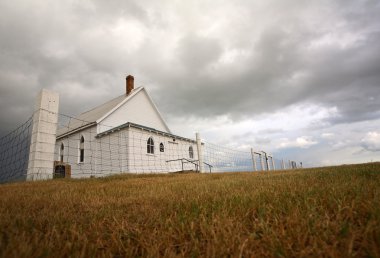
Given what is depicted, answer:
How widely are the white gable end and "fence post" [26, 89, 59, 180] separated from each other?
9.02 m

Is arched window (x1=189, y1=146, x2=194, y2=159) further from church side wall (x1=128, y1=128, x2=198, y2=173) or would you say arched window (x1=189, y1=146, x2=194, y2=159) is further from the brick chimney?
the brick chimney

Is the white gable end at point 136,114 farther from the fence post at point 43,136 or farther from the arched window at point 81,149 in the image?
the fence post at point 43,136

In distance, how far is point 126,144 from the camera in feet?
50.0

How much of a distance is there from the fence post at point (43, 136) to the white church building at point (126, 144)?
217 inches

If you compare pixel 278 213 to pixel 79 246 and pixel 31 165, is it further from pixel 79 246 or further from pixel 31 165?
pixel 31 165

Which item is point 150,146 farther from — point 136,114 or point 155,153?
point 136,114

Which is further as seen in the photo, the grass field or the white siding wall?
the white siding wall

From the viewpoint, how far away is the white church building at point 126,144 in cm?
1536

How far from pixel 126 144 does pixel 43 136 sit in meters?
7.96

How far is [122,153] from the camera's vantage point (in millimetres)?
15156

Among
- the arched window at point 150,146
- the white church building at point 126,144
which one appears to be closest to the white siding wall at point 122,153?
the white church building at point 126,144

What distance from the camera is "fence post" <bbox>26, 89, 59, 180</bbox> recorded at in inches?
278

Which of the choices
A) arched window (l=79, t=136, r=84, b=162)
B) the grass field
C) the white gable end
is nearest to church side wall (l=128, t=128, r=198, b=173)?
the white gable end

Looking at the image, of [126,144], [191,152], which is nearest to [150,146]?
[126,144]
